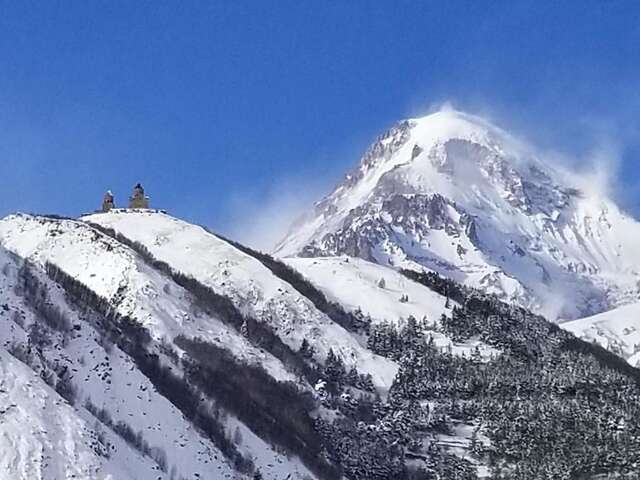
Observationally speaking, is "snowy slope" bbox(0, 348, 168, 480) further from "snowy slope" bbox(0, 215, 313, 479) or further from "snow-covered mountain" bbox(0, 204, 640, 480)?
"snowy slope" bbox(0, 215, 313, 479)

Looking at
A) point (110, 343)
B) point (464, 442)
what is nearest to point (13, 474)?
point (110, 343)

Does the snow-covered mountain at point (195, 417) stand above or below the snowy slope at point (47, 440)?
above

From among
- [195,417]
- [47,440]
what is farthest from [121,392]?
[47,440]

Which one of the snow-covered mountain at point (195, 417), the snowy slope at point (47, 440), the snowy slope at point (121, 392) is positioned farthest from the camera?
the snowy slope at point (121, 392)

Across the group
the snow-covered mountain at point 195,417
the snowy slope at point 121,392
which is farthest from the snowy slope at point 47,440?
the snowy slope at point 121,392

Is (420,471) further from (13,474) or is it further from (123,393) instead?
(13,474)

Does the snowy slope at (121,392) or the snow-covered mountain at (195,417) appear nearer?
the snow-covered mountain at (195,417)

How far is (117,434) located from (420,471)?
253 feet

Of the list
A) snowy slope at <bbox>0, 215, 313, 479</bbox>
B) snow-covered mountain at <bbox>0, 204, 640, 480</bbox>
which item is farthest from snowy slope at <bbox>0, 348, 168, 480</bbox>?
snowy slope at <bbox>0, 215, 313, 479</bbox>

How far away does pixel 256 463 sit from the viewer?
144875 millimetres

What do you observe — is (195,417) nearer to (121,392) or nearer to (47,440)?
(121,392)

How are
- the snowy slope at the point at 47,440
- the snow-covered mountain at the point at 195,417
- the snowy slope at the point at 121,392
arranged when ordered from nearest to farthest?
1. the snowy slope at the point at 47,440
2. the snow-covered mountain at the point at 195,417
3. the snowy slope at the point at 121,392

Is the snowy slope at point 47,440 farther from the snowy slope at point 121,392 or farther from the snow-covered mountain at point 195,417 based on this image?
the snowy slope at point 121,392

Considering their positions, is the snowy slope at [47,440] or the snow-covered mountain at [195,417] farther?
the snow-covered mountain at [195,417]
